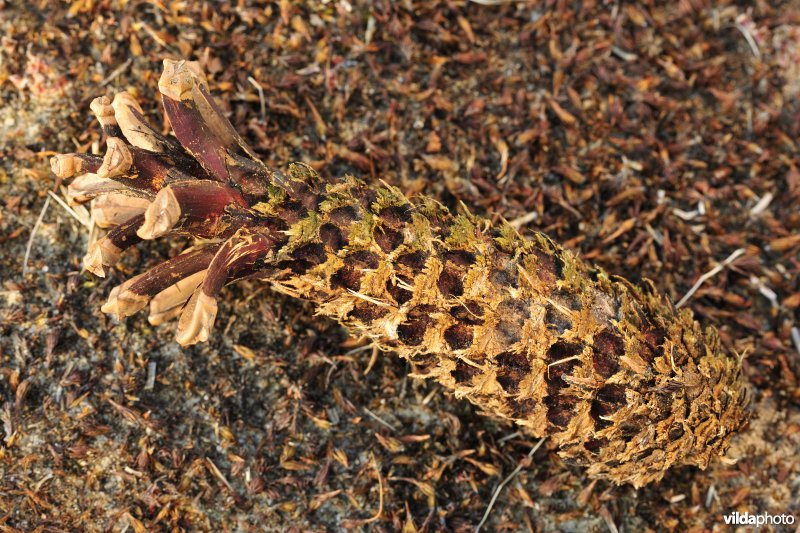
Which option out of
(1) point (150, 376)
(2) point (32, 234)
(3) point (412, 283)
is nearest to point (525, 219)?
(3) point (412, 283)

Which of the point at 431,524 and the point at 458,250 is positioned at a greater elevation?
the point at 458,250

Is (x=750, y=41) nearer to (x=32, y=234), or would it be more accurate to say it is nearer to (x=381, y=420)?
(x=381, y=420)

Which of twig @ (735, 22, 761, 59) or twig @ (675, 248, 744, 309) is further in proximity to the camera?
twig @ (735, 22, 761, 59)

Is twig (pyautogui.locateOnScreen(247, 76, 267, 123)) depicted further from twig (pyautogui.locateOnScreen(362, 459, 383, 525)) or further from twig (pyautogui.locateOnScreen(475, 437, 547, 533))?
twig (pyautogui.locateOnScreen(475, 437, 547, 533))

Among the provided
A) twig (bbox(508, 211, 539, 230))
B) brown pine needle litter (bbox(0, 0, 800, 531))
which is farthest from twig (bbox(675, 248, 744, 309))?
twig (bbox(508, 211, 539, 230))

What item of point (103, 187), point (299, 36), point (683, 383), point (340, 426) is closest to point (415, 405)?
point (340, 426)

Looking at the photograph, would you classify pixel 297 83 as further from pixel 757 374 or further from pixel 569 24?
pixel 757 374

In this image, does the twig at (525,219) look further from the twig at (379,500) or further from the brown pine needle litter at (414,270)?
the twig at (379,500)
